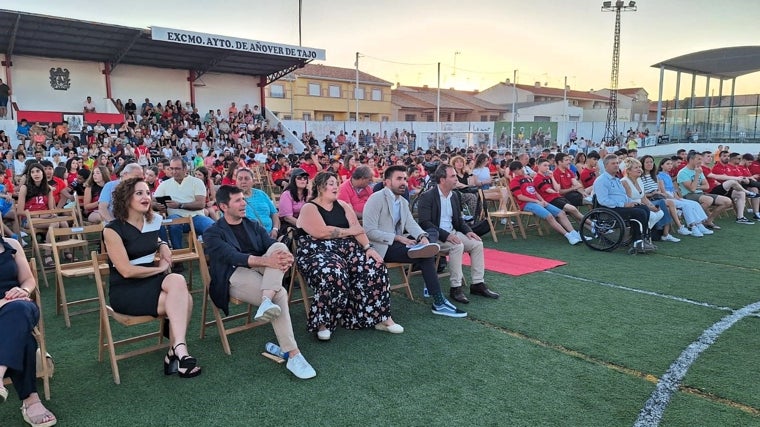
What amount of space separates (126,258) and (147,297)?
1.12 feet

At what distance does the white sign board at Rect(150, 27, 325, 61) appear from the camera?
65.7ft

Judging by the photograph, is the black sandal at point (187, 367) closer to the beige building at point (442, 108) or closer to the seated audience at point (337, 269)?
the seated audience at point (337, 269)

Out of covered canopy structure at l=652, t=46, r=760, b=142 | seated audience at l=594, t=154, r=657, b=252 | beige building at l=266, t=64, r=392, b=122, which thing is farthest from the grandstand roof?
seated audience at l=594, t=154, r=657, b=252

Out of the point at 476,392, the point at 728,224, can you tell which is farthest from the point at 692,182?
the point at 476,392

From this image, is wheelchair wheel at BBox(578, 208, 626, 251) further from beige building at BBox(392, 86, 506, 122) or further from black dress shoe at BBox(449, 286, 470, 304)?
beige building at BBox(392, 86, 506, 122)

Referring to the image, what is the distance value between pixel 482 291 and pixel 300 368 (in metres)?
2.54

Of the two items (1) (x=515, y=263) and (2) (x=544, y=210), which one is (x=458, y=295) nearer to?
(1) (x=515, y=263)

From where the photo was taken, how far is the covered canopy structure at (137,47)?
18.8 m

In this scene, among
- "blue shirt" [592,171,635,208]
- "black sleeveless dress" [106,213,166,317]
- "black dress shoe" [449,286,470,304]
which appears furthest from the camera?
"blue shirt" [592,171,635,208]

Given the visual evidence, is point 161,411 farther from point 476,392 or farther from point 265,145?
point 265,145

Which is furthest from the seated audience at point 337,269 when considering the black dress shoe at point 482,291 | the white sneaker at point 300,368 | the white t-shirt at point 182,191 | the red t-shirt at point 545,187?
the red t-shirt at point 545,187

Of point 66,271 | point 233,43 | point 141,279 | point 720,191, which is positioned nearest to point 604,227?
point 720,191

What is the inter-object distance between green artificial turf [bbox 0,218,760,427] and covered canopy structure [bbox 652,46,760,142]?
27.8 m

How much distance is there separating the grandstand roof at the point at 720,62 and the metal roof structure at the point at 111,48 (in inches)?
850
